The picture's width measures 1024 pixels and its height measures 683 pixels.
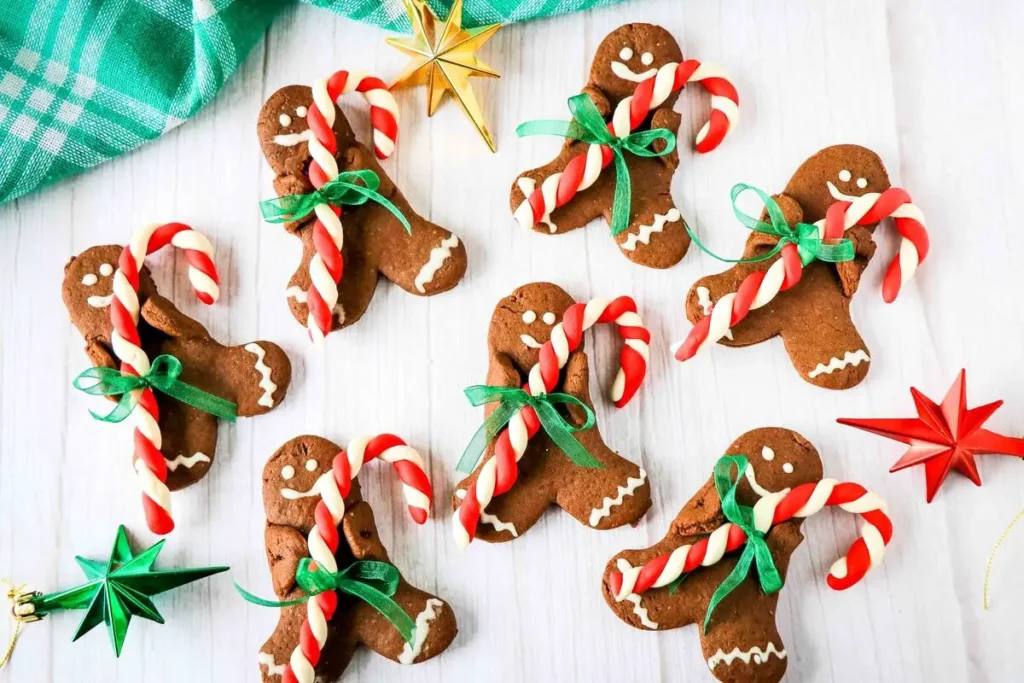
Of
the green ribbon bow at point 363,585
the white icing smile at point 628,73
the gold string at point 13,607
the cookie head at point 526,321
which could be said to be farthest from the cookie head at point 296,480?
the white icing smile at point 628,73

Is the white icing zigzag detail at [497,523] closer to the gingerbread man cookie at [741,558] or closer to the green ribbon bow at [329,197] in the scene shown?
the gingerbread man cookie at [741,558]

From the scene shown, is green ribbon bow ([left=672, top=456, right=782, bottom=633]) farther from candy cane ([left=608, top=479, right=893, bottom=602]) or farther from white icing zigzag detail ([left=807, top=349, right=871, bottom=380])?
white icing zigzag detail ([left=807, top=349, right=871, bottom=380])

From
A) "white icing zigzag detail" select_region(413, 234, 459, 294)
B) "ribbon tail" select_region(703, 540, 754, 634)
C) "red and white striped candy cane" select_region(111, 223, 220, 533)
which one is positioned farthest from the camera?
"white icing zigzag detail" select_region(413, 234, 459, 294)

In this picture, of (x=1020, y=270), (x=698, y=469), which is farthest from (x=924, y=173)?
(x=698, y=469)

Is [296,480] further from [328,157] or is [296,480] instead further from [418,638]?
[328,157]

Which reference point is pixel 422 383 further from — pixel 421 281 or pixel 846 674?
pixel 846 674

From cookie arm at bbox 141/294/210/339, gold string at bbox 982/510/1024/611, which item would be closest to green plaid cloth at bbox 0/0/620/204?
cookie arm at bbox 141/294/210/339

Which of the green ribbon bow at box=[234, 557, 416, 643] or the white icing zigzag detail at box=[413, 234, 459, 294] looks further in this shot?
the white icing zigzag detail at box=[413, 234, 459, 294]
